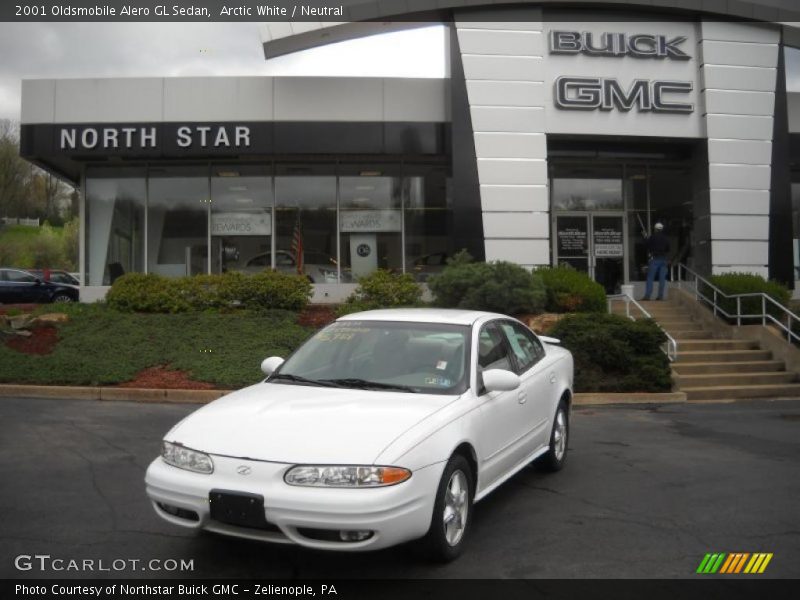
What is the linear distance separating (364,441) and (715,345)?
38.8ft

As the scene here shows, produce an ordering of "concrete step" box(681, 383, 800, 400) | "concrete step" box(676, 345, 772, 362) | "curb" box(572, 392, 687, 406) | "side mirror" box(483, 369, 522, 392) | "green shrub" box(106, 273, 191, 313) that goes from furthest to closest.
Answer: "green shrub" box(106, 273, 191, 313), "concrete step" box(676, 345, 772, 362), "concrete step" box(681, 383, 800, 400), "curb" box(572, 392, 687, 406), "side mirror" box(483, 369, 522, 392)

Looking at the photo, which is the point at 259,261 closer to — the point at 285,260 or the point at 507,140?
the point at 285,260

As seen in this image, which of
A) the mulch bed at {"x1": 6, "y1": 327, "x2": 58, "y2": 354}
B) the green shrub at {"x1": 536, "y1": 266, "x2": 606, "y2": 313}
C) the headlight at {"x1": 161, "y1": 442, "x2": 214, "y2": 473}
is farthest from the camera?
the green shrub at {"x1": 536, "y1": 266, "x2": 606, "y2": 313}

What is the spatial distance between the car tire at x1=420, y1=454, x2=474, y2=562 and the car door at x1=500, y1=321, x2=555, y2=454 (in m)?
1.31

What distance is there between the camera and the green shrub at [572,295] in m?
14.5

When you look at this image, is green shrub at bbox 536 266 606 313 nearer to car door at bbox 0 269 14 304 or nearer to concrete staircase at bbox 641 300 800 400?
concrete staircase at bbox 641 300 800 400

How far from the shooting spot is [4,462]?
6879 mm

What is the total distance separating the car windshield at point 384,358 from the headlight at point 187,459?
1.18 meters

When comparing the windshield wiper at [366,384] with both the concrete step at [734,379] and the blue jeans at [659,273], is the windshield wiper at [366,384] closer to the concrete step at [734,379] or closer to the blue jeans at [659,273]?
the concrete step at [734,379]

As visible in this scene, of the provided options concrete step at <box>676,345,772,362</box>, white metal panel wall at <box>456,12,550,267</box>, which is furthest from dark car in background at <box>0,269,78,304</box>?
concrete step at <box>676,345,772,362</box>

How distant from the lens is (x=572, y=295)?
14.6 m

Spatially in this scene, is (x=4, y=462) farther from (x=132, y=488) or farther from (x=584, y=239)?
(x=584, y=239)

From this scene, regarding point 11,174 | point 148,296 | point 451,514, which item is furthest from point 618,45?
point 11,174

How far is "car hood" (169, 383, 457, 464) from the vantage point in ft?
13.6
